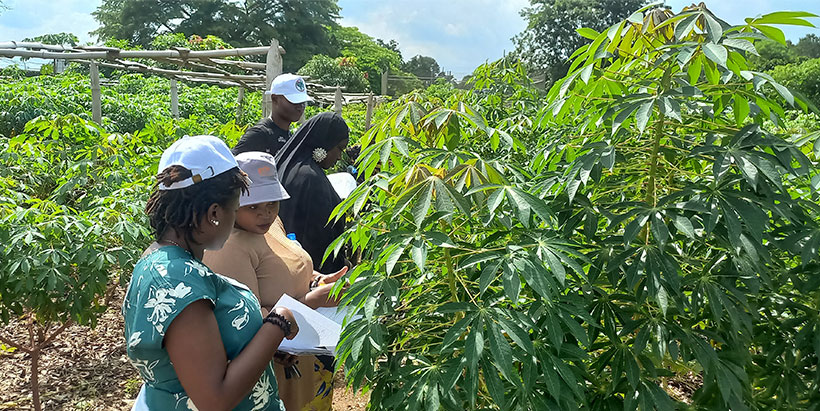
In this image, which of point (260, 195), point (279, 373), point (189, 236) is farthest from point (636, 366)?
point (279, 373)

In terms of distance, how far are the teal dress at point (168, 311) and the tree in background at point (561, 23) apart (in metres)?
35.6

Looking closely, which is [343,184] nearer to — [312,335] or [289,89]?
[289,89]

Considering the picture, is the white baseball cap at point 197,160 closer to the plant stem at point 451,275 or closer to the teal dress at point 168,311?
the teal dress at point 168,311

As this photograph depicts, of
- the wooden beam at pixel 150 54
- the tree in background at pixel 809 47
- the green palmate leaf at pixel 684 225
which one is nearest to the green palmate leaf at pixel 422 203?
the green palmate leaf at pixel 684 225

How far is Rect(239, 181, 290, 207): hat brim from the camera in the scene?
6.45 feet

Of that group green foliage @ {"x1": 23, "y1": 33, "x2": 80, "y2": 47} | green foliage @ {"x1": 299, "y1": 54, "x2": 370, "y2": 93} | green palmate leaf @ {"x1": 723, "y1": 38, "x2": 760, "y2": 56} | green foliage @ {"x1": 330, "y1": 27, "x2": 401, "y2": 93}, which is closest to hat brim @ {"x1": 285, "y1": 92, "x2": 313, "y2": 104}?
green palmate leaf @ {"x1": 723, "y1": 38, "x2": 760, "y2": 56}

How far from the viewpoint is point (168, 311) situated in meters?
1.28

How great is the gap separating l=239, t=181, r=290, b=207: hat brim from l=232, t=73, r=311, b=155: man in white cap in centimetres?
160

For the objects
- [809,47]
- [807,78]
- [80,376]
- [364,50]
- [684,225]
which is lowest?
[80,376]

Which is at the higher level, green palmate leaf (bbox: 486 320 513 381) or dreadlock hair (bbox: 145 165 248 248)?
dreadlock hair (bbox: 145 165 248 248)

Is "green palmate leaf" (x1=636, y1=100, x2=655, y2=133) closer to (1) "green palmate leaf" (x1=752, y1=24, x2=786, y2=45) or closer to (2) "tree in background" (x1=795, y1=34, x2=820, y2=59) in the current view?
(1) "green palmate leaf" (x1=752, y1=24, x2=786, y2=45)

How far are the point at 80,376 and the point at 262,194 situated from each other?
2.74 m

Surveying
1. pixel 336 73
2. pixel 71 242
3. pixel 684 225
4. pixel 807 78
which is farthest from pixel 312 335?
pixel 336 73

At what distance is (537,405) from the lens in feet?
4.30
